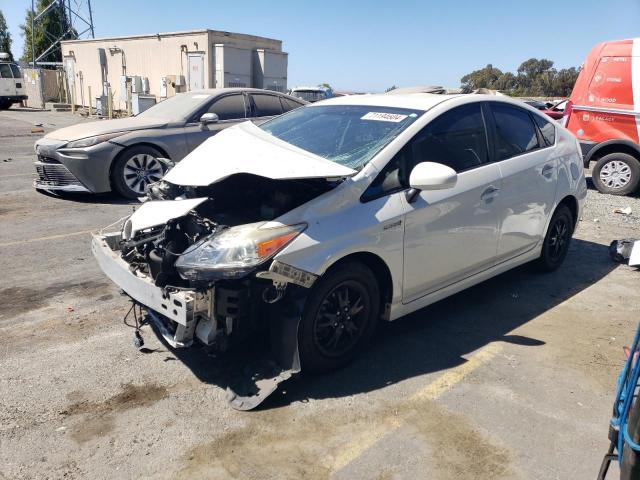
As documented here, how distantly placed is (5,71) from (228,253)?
33258mm

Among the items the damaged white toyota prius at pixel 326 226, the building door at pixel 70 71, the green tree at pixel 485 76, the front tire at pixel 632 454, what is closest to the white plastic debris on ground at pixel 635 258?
the front tire at pixel 632 454

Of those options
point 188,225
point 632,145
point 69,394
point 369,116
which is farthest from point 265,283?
point 632,145

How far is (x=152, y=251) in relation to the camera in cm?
327

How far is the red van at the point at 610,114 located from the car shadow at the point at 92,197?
7.72m

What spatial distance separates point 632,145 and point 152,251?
29.0 feet

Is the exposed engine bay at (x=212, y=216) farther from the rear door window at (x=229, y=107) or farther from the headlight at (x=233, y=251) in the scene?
the rear door window at (x=229, y=107)

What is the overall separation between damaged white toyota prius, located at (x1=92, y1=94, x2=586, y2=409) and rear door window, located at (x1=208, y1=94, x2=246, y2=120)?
3758 mm

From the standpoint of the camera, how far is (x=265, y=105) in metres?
8.61

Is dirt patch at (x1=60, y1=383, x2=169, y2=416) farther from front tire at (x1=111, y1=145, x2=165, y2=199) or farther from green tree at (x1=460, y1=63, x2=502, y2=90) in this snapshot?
green tree at (x1=460, y1=63, x2=502, y2=90)

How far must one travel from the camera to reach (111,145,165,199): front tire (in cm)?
766

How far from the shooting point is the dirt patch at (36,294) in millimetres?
4268

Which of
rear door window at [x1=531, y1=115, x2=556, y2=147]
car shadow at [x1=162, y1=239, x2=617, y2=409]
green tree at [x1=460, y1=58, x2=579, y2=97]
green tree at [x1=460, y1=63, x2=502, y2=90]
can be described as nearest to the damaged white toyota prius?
car shadow at [x1=162, y1=239, x2=617, y2=409]

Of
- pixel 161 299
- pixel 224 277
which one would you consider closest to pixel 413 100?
pixel 224 277

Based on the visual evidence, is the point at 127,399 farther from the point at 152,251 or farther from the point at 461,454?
the point at 461,454
